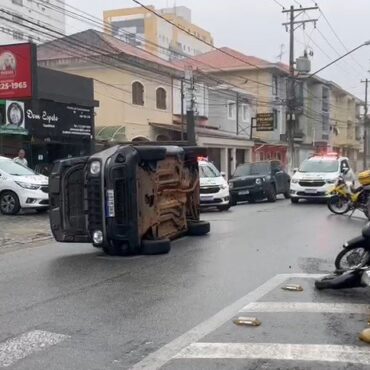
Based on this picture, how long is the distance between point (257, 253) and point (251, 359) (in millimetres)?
5354

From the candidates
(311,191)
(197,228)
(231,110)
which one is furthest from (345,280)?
(231,110)

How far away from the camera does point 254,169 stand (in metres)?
23.9

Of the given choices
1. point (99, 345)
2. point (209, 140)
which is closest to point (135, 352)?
point (99, 345)

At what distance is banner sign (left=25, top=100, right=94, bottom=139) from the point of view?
22672mm

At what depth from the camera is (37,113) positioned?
22766 mm

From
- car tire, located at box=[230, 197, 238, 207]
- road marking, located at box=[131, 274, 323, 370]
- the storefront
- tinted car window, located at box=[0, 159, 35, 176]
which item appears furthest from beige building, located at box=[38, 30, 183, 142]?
road marking, located at box=[131, 274, 323, 370]

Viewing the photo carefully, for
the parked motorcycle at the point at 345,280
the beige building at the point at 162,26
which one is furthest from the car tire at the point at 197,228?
the beige building at the point at 162,26

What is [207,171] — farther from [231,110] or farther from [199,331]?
[231,110]

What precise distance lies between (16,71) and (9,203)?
6.76 metres

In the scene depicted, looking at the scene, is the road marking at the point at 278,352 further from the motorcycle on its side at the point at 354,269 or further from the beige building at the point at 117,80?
the beige building at the point at 117,80

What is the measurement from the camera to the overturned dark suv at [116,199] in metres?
9.51

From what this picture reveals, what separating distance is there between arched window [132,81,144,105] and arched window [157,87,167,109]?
5.05 ft

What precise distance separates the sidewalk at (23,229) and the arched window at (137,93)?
1777 centimetres

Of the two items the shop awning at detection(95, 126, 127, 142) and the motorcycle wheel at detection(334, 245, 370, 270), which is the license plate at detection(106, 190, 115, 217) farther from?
the shop awning at detection(95, 126, 127, 142)
